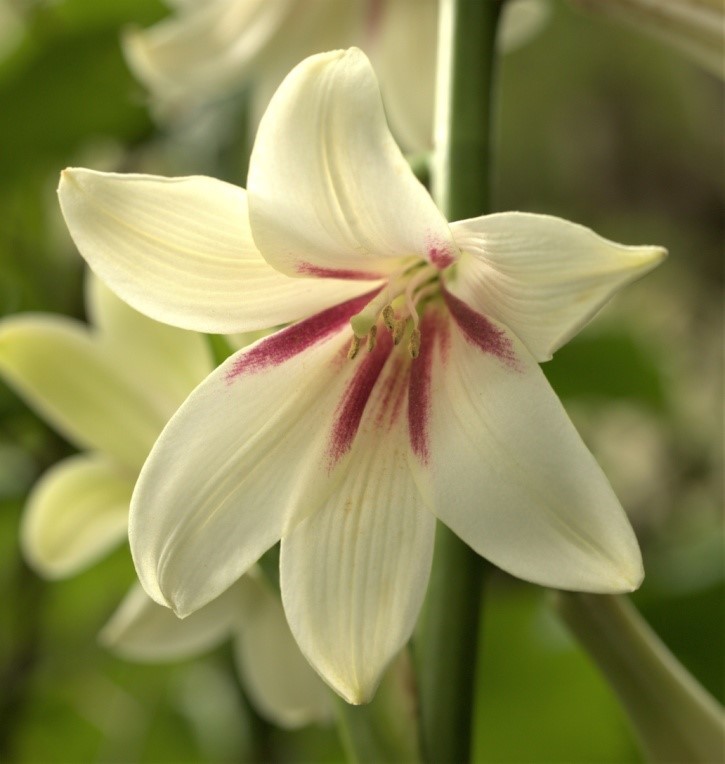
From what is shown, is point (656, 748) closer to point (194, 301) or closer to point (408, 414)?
point (408, 414)

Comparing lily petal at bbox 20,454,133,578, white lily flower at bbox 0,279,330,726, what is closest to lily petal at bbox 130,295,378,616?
white lily flower at bbox 0,279,330,726

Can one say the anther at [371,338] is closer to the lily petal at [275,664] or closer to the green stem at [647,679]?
the green stem at [647,679]

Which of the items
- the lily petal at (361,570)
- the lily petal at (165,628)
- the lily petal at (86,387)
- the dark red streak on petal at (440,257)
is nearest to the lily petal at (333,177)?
the dark red streak on petal at (440,257)

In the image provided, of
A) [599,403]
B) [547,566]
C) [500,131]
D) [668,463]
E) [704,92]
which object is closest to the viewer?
[547,566]

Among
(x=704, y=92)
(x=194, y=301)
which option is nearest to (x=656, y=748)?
(x=194, y=301)

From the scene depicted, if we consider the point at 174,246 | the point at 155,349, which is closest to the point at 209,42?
the point at 155,349

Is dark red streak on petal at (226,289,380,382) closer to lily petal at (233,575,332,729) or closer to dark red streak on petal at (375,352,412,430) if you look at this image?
dark red streak on petal at (375,352,412,430)
